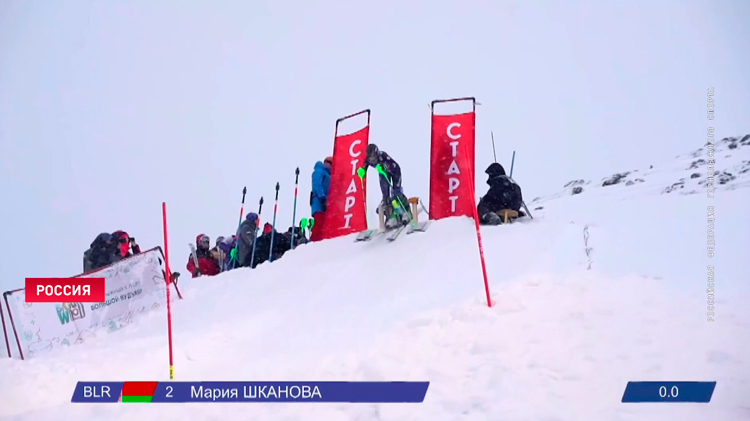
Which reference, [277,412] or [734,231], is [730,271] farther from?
[277,412]

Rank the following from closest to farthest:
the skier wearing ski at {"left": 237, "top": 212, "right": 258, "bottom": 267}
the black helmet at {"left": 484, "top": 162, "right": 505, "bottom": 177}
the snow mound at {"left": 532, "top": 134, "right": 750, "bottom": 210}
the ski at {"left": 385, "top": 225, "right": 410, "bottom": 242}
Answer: the ski at {"left": 385, "top": 225, "right": 410, "bottom": 242}
the black helmet at {"left": 484, "top": 162, "right": 505, "bottom": 177}
the skier wearing ski at {"left": 237, "top": 212, "right": 258, "bottom": 267}
the snow mound at {"left": 532, "top": 134, "right": 750, "bottom": 210}

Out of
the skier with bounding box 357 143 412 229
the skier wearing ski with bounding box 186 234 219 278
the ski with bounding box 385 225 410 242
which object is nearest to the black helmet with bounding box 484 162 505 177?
the skier with bounding box 357 143 412 229

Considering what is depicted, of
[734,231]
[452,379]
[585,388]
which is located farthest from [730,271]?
[452,379]

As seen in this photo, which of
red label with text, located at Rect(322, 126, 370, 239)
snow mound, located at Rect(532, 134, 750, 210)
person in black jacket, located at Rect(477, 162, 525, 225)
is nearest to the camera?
person in black jacket, located at Rect(477, 162, 525, 225)

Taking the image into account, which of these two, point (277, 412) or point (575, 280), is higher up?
point (575, 280)

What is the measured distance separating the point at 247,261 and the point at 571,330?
23.8ft

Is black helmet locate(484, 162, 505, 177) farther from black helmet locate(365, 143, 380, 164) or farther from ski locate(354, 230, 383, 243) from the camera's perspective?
ski locate(354, 230, 383, 243)

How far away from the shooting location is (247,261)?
10.9 metres

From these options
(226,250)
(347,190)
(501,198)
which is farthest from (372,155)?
(226,250)
